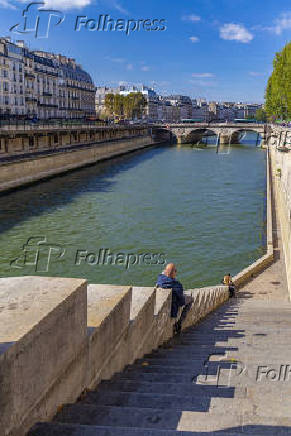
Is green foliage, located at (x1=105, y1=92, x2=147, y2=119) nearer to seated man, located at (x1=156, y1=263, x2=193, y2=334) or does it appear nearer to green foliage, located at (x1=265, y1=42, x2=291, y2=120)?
green foliage, located at (x1=265, y1=42, x2=291, y2=120)

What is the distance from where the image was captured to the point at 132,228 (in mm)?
23281

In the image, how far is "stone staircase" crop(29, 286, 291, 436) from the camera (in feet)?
9.95

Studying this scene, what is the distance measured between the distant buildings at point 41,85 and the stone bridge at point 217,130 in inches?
786

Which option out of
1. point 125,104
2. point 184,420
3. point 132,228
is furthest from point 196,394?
point 125,104

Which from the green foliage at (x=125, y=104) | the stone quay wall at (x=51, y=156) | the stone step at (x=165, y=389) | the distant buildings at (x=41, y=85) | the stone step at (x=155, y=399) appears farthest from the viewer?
the green foliage at (x=125, y=104)

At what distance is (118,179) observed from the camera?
4366 centimetres

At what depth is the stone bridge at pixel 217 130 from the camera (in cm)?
9594

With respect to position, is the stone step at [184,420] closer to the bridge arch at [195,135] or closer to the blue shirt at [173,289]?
the blue shirt at [173,289]

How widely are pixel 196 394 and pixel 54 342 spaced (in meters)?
1.49

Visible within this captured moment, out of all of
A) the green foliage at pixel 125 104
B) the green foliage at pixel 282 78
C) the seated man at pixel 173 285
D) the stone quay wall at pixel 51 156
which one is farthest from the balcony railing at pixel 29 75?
the seated man at pixel 173 285

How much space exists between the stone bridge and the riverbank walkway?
90.3 meters

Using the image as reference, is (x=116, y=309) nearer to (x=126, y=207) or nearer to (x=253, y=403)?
(x=253, y=403)

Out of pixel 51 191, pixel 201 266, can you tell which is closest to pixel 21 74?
pixel 51 191

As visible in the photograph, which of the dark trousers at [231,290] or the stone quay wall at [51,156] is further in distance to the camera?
the stone quay wall at [51,156]
